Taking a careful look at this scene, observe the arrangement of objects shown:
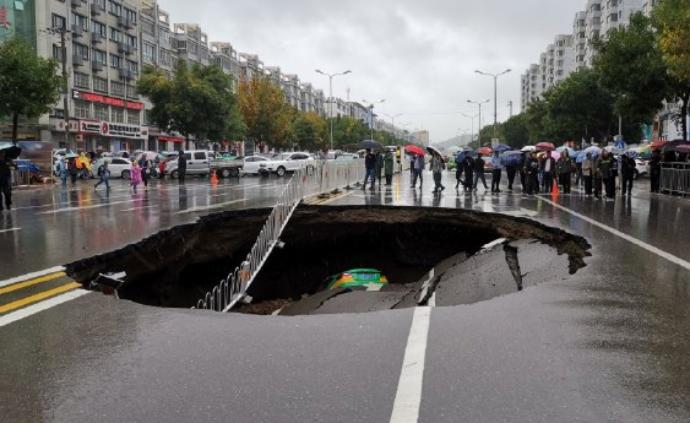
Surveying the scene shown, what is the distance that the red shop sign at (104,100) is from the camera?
57.7 m

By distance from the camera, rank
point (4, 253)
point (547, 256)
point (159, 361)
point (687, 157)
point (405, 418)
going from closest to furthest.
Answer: point (405, 418) < point (159, 361) < point (4, 253) < point (547, 256) < point (687, 157)

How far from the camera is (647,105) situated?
2867 cm

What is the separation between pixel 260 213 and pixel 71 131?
45.9 m

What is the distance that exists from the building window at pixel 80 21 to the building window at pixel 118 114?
817 cm

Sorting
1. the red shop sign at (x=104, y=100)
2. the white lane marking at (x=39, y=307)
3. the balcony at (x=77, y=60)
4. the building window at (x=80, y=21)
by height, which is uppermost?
the building window at (x=80, y=21)

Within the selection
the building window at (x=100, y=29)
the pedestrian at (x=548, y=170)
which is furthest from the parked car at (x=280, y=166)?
the building window at (x=100, y=29)

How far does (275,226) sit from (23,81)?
26.4 meters

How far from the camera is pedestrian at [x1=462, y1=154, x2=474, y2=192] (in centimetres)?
2377

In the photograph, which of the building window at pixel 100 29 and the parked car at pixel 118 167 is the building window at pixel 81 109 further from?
the parked car at pixel 118 167

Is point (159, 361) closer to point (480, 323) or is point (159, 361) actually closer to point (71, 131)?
point (480, 323)

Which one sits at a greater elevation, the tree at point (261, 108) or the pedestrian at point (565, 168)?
the tree at point (261, 108)

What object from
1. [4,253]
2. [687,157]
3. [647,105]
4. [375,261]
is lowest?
[375,261]

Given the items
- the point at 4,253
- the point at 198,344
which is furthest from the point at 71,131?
the point at 198,344

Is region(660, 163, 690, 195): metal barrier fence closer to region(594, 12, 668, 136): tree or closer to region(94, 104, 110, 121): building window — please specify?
region(594, 12, 668, 136): tree
